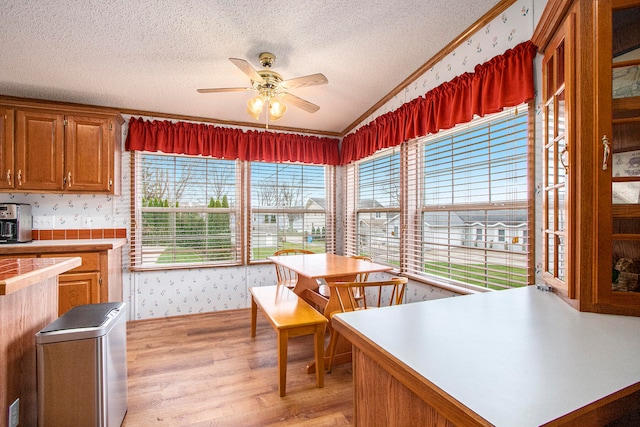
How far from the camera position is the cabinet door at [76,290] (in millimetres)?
2875

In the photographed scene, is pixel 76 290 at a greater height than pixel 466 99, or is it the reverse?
pixel 466 99

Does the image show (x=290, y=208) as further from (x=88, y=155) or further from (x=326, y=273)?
(x=88, y=155)

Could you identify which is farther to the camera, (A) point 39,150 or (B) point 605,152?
(A) point 39,150

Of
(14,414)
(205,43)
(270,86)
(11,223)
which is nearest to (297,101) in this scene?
(270,86)

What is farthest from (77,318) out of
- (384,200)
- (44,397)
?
(384,200)

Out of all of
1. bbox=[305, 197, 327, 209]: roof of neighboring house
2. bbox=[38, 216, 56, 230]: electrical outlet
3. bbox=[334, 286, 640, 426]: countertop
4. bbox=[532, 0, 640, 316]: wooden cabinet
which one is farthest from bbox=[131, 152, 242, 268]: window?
bbox=[532, 0, 640, 316]: wooden cabinet

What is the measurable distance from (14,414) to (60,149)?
263 centimetres

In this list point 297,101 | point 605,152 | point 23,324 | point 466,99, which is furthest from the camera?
point 297,101

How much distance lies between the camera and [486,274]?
6.95 feet

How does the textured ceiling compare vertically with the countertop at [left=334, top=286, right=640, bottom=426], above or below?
above

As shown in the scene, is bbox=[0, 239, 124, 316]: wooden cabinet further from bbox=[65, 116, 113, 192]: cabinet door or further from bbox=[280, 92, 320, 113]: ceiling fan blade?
bbox=[280, 92, 320, 113]: ceiling fan blade

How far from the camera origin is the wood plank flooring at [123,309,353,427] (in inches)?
74.0

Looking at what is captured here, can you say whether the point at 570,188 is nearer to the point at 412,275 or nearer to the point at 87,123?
the point at 412,275

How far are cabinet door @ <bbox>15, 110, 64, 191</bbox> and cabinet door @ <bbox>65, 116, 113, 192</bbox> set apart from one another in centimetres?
7
